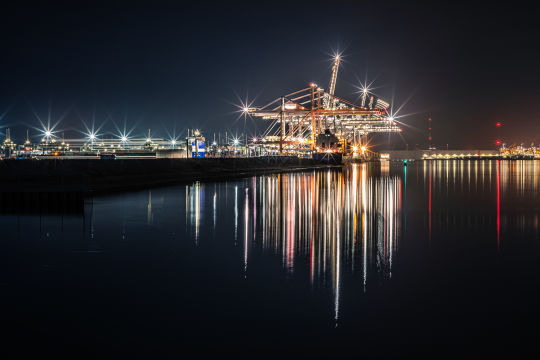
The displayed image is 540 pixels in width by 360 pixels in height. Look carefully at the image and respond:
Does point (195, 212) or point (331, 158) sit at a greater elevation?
point (331, 158)

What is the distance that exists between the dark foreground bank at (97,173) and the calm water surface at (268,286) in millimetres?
9472

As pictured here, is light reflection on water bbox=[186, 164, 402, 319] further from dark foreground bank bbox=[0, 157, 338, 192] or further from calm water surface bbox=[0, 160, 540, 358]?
dark foreground bank bbox=[0, 157, 338, 192]

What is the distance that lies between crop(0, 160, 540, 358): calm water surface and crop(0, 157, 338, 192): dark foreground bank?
9472 mm

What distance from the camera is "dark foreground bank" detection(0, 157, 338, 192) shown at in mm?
20531

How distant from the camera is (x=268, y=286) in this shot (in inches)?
235

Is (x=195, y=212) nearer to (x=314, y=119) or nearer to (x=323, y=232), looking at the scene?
(x=323, y=232)

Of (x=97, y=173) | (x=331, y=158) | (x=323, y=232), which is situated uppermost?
(x=331, y=158)

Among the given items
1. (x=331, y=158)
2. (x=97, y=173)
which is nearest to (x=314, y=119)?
(x=331, y=158)

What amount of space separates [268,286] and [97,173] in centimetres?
2191

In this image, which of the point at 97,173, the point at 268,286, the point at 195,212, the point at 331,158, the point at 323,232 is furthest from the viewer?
the point at 331,158

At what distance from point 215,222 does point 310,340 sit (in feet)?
26.2

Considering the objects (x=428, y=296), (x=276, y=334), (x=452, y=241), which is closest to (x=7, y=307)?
(x=276, y=334)

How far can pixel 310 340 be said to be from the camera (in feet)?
14.1

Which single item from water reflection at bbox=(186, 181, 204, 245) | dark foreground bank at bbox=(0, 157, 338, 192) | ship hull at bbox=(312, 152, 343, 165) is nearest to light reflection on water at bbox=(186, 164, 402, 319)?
water reflection at bbox=(186, 181, 204, 245)
